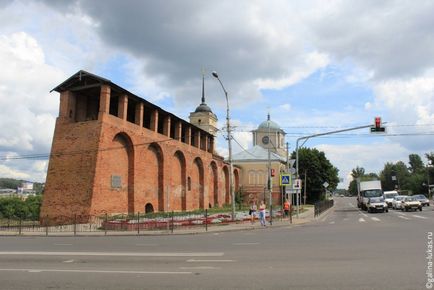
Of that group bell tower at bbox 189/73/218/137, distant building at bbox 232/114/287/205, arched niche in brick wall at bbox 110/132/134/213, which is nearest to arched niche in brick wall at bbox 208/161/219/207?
distant building at bbox 232/114/287/205

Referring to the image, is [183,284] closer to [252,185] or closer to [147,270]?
[147,270]

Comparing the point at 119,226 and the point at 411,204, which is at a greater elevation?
the point at 411,204

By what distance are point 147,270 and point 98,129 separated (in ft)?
90.0

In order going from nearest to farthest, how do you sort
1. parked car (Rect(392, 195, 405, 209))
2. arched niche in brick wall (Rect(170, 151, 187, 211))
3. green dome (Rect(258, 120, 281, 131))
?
parked car (Rect(392, 195, 405, 209)) → arched niche in brick wall (Rect(170, 151, 187, 211)) → green dome (Rect(258, 120, 281, 131))

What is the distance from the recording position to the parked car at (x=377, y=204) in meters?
42.1

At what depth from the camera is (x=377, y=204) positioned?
42.1 metres

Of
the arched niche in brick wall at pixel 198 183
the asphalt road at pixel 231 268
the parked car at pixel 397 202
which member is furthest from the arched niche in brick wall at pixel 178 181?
the asphalt road at pixel 231 268

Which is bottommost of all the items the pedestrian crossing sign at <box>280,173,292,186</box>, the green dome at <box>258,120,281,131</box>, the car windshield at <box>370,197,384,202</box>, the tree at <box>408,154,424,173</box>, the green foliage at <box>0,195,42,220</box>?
the green foliage at <box>0,195,42,220</box>

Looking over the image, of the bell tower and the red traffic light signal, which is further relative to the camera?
the bell tower

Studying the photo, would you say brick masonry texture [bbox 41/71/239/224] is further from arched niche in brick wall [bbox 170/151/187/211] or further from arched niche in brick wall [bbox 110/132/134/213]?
arched niche in brick wall [bbox 170/151/187/211]

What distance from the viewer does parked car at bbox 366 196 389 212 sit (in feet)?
138

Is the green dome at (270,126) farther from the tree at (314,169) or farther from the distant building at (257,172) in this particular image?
the tree at (314,169)

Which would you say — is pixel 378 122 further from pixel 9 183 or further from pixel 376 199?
pixel 9 183

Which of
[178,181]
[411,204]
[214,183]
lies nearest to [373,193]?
[411,204]
